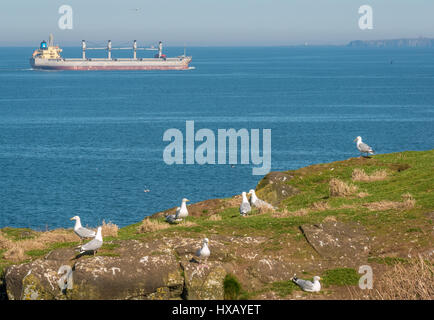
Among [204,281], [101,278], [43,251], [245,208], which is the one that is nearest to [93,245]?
[101,278]

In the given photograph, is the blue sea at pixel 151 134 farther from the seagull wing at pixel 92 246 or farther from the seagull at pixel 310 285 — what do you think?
the seagull at pixel 310 285

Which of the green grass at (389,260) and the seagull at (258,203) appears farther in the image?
the seagull at (258,203)

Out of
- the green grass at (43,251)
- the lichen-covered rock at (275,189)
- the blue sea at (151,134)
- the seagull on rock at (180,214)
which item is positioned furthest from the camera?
the blue sea at (151,134)

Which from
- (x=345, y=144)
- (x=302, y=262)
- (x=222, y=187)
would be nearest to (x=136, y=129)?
(x=345, y=144)

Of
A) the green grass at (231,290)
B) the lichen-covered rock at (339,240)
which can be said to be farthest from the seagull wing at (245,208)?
the green grass at (231,290)
